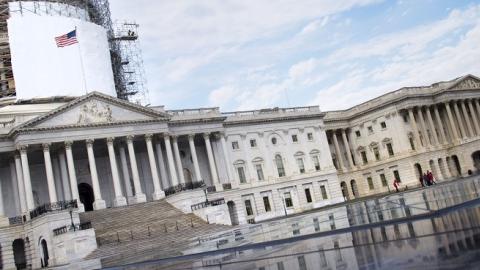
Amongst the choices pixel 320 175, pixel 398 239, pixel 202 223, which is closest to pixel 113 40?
pixel 320 175

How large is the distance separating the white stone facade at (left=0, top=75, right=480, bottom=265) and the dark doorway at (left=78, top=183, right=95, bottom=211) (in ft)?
0.39

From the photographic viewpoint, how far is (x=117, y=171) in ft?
170

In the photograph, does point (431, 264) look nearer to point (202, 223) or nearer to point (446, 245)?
point (446, 245)

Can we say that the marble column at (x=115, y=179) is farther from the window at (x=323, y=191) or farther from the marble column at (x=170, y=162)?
the window at (x=323, y=191)

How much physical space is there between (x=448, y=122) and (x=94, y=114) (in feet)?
177

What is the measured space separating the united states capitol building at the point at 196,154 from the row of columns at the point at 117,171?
11 cm

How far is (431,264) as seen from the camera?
8.92 metres

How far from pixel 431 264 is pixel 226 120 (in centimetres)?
5626

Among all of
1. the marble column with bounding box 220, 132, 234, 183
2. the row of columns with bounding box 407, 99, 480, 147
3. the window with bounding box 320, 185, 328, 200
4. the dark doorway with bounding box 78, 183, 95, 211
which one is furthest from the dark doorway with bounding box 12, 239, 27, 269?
the row of columns with bounding box 407, 99, 480, 147

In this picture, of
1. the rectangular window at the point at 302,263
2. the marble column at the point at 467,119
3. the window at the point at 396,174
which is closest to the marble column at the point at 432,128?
the marble column at the point at 467,119

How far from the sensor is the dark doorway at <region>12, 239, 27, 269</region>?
47125 millimetres

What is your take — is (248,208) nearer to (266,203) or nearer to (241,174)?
(266,203)

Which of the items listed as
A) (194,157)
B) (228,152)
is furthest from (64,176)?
(228,152)

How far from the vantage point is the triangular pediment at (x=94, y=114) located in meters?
48.0
